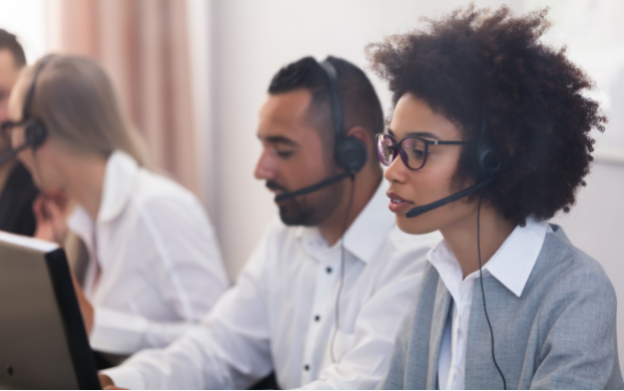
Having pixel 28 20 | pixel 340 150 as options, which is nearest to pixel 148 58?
pixel 28 20

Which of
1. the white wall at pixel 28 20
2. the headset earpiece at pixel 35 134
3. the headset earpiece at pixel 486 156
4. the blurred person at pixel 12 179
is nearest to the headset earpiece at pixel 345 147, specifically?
the headset earpiece at pixel 486 156

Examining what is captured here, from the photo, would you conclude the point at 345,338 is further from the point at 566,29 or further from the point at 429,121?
the point at 566,29

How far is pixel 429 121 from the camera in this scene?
875 mm

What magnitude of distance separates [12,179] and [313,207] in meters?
1.25

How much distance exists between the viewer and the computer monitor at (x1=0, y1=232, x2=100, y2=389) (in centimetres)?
81

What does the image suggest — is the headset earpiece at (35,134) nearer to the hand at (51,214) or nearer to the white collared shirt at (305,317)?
the hand at (51,214)

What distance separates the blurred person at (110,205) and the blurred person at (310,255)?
0.28 metres

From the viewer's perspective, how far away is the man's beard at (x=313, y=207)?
1313 mm

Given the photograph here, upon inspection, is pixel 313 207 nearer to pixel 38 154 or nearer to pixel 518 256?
pixel 518 256

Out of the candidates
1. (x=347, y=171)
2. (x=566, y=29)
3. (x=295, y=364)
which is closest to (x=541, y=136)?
(x=566, y=29)

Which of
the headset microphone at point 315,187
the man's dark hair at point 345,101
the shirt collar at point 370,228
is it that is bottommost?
the shirt collar at point 370,228

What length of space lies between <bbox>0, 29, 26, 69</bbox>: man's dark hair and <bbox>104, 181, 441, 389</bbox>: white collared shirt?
1.14 m

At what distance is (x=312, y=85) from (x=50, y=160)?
36.2 inches

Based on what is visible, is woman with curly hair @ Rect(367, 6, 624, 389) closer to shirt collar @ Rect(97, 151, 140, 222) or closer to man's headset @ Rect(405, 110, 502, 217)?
man's headset @ Rect(405, 110, 502, 217)
